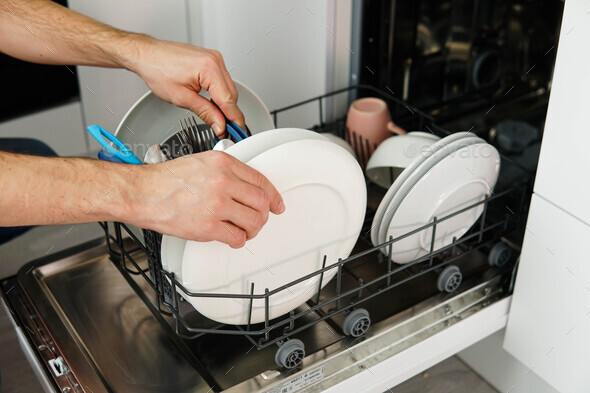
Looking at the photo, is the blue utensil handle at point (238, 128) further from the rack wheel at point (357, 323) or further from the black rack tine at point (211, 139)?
the rack wheel at point (357, 323)

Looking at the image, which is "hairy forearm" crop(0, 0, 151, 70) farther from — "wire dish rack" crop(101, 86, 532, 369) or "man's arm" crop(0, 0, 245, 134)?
"wire dish rack" crop(101, 86, 532, 369)

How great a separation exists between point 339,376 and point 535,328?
0.29m

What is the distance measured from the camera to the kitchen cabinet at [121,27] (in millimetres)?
1268

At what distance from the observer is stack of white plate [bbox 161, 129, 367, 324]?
682mm

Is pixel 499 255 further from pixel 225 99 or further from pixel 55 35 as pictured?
pixel 55 35

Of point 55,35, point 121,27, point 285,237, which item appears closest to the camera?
point 285,237

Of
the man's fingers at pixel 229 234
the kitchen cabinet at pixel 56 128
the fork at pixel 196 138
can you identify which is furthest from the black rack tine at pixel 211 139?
the kitchen cabinet at pixel 56 128

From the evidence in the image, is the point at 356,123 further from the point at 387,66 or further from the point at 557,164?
the point at 557,164

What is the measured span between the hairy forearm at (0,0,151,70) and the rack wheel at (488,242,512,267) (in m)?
0.56

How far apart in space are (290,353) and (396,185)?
0.76ft

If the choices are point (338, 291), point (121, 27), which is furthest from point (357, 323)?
point (121, 27)

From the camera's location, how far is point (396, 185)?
2.60ft

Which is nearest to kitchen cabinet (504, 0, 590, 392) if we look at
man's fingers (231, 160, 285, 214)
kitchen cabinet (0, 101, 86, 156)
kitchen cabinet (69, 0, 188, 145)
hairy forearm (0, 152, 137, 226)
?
man's fingers (231, 160, 285, 214)

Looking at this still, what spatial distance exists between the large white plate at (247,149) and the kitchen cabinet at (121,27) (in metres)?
0.71
